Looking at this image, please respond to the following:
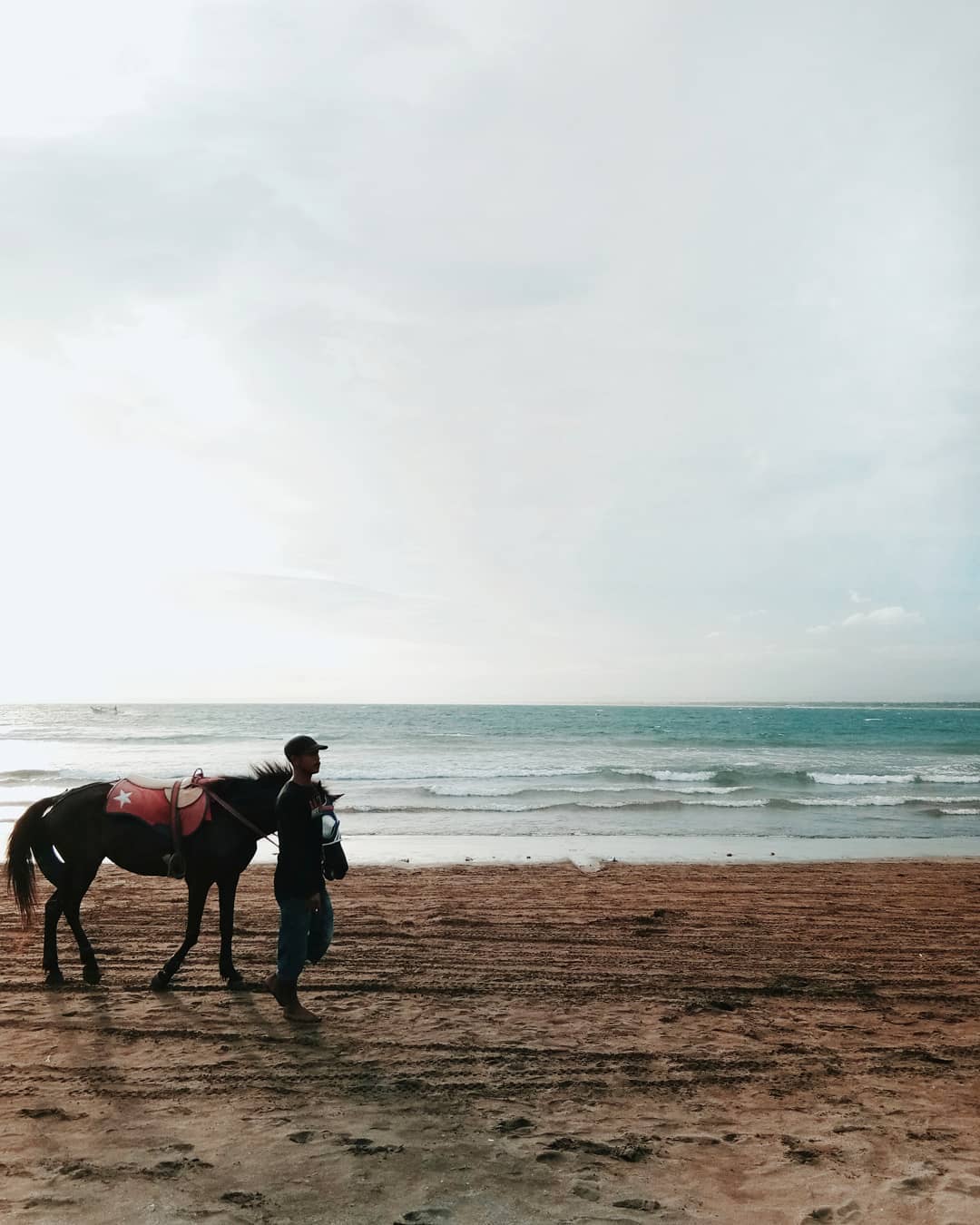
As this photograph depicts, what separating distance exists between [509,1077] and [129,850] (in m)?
3.35

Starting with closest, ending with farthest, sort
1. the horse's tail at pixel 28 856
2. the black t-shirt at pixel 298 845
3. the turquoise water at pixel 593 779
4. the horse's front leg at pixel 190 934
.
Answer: the black t-shirt at pixel 298 845, the horse's front leg at pixel 190 934, the horse's tail at pixel 28 856, the turquoise water at pixel 593 779

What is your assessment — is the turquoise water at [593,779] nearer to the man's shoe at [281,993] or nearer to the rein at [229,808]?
the rein at [229,808]

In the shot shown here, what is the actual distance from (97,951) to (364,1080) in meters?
3.64

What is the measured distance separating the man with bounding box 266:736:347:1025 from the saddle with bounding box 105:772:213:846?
1180 millimetres

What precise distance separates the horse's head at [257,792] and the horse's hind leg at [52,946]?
1.54 meters

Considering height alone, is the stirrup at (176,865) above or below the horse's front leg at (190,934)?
above

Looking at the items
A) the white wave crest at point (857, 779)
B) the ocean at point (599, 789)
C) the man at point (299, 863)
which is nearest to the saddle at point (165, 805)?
the man at point (299, 863)

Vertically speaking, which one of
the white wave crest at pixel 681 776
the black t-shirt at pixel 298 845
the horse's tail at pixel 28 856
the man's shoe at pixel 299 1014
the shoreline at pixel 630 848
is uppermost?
the black t-shirt at pixel 298 845

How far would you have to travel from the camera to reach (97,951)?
6559mm

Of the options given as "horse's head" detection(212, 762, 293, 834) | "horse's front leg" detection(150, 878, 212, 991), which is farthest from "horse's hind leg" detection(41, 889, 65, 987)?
"horse's head" detection(212, 762, 293, 834)

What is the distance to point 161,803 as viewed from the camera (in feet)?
19.2

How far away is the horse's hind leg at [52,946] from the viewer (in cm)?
570

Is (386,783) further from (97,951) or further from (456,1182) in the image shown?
(456,1182)

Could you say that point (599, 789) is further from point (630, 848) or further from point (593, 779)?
point (630, 848)
